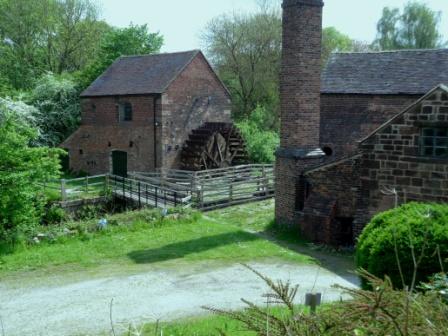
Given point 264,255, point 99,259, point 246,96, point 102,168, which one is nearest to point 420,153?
point 264,255

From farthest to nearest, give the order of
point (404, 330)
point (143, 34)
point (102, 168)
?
point (143, 34) < point (102, 168) < point (404, 330)

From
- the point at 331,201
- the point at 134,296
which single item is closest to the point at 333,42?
the point at 331,201

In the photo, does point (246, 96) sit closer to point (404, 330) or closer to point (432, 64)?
point (432, 64)

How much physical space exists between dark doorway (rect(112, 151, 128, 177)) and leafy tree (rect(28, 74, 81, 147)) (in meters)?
6.35

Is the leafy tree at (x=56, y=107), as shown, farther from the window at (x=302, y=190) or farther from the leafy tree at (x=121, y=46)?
the window at (x=302, y=190)

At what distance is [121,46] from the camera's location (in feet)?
122

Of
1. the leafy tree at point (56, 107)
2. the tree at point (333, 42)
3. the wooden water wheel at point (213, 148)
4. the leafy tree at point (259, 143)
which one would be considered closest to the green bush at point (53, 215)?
the wooden water wheel at point (213, 148)

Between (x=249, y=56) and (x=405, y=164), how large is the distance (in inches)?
1088

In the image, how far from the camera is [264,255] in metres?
13.9

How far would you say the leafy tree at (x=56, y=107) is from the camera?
1323 inches

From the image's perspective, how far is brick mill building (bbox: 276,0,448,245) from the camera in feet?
40.4

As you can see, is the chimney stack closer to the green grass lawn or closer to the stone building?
the green grass lawn

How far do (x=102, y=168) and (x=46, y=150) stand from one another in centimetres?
1280

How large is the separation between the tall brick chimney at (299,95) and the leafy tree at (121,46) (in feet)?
73.6
